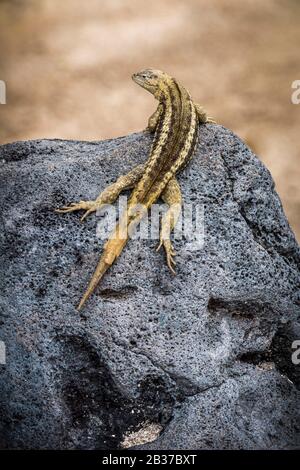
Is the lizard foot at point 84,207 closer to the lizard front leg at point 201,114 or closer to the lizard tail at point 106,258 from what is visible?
the lizard tail at point 106,258

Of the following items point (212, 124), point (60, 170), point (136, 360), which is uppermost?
point (212, 124)

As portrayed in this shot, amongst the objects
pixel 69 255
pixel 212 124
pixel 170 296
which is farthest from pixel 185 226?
pixel 212 124

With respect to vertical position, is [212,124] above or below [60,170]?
above

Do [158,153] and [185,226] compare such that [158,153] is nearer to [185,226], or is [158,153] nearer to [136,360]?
[185,226]

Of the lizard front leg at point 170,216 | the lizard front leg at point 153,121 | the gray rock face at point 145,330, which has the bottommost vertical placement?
the gray rock face at point 145,330

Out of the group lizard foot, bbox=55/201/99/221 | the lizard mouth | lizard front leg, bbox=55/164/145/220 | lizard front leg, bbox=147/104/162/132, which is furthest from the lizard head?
lizard foot, bbox=55/201/99/221

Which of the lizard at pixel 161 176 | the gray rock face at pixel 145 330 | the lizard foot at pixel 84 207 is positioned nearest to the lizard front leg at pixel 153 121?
the lizard at pixel 161 176
